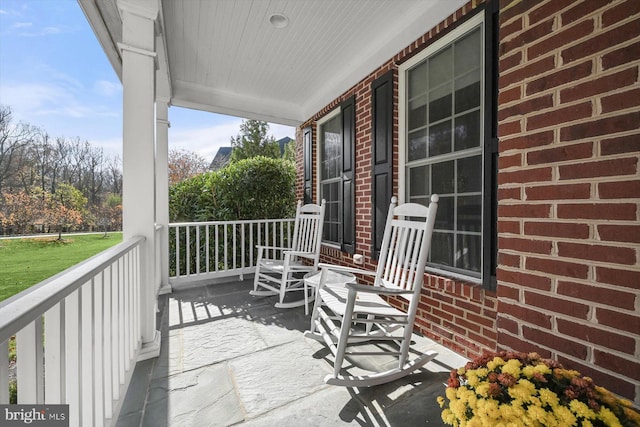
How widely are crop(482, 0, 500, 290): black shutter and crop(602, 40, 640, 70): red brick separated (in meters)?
0.84

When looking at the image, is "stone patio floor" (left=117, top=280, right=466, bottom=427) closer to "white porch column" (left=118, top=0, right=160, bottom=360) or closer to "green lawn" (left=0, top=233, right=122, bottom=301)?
"white porch column" (left=118, top=0, right=160, bottom=360)

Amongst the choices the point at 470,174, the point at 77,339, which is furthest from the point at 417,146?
the point at 77,339

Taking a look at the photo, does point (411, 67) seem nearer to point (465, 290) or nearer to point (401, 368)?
point (465, 290)

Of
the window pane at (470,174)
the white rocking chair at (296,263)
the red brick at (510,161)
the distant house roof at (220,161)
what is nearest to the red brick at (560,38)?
the red brick at (510,161)

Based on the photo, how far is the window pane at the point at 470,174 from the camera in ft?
6.57

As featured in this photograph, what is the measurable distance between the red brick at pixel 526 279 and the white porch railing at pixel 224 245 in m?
3.44

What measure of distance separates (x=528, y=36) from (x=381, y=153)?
167cm

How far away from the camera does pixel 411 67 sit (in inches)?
102

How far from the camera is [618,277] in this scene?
36.2 inches

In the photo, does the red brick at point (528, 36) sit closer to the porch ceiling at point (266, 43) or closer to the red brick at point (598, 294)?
the red brick at point (598, 294)

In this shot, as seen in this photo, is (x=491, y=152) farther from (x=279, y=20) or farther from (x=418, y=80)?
(x=279, y=20)

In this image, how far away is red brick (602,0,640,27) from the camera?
0.89 metres

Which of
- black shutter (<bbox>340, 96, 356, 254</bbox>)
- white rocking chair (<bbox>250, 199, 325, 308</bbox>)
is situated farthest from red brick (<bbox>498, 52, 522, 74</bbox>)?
white rocking chair (<bbox>250, 199, 325, 308</bbox>)

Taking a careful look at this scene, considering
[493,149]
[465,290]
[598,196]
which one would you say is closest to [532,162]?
[598,196]
